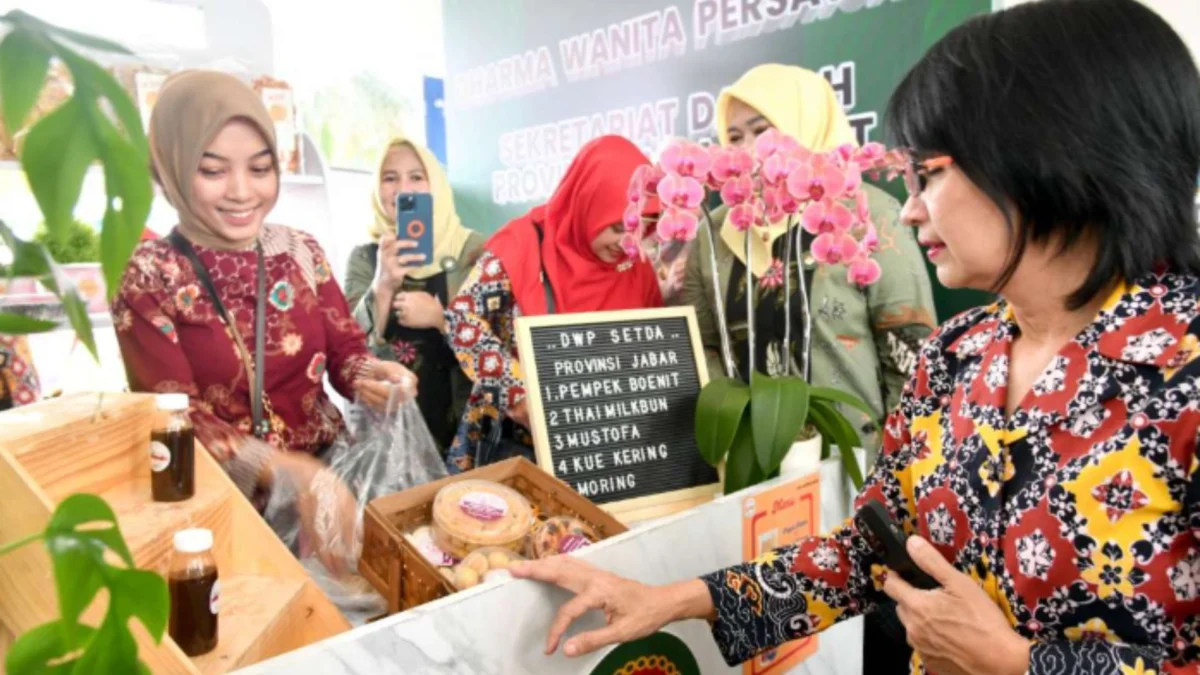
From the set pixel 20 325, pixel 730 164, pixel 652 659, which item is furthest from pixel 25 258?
pixel 730 164

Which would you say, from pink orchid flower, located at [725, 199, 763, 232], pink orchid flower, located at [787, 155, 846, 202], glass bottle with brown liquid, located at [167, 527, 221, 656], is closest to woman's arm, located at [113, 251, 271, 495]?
glass bottle with brown liquid, located at [167, 527, 221, 656]

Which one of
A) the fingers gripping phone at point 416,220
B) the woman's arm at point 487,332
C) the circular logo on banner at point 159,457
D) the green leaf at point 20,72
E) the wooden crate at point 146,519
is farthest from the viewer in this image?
the fingers gripping phone at point 416,220

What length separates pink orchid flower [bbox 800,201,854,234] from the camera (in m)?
1.42

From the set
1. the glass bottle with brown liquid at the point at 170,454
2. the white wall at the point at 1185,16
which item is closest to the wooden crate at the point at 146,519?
the glass bottle with brown liquid at the point at 170,454

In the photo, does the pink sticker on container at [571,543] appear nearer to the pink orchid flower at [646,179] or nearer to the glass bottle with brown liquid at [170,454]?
the glass bottle with brown liquid at [170,454]

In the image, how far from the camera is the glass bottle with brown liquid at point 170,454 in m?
1.09

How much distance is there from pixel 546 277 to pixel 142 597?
66.4 inches

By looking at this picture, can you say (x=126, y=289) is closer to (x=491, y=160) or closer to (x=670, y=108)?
(x=670, y=108)

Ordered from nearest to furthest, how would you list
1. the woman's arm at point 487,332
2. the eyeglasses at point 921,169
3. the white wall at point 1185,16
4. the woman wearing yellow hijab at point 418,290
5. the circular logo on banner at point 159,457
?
the eyeglasses at point 921,169
the circular logo on banner at point 159,457
the white wall at point 1185,16
the woman's arm at point 487,332
the woman wearing yellow hijab at point 418,290

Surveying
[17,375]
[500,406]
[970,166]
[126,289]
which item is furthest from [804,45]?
[17,375]

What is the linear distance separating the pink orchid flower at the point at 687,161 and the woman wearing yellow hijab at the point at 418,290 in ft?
3.33

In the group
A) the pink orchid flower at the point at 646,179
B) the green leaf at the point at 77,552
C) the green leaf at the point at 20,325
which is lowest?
the green leaf at the point at 77,552

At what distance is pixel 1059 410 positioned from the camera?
0.90 meters

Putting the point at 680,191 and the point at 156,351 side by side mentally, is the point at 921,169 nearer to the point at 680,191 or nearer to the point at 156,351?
the point at 680,191
